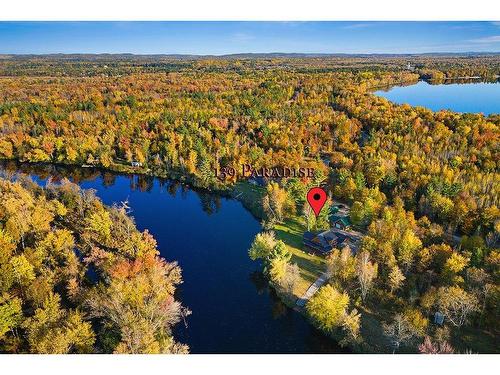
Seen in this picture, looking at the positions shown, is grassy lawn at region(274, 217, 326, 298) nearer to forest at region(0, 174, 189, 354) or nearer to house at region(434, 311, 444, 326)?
house at region(434, 311, 444, 326)

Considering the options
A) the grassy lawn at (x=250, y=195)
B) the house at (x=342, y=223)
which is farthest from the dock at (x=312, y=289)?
the grassy lawn at (x=250, y=195)

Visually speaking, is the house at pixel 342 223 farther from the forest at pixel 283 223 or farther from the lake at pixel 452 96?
the lake at pixel 452 96

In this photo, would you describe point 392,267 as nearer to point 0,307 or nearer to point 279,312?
point 279,312

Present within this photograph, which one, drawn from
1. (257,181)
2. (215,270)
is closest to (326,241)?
(215,270)

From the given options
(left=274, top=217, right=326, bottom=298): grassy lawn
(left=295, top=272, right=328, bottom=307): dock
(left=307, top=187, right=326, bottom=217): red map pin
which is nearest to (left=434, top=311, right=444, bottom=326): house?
(left=295, top=272, right=328, bottom=307): dock

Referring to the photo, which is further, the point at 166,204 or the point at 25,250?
the point at 166,204

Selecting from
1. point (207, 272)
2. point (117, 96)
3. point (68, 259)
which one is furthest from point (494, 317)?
point (117, 96)

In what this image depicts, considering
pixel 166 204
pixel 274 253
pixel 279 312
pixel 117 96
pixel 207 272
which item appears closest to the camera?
pixel 279 312
